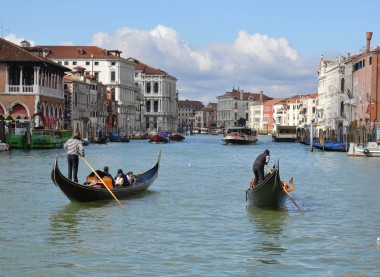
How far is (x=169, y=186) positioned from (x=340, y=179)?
564 cm

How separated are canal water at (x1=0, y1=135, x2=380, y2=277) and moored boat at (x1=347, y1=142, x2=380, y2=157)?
55.0 feet

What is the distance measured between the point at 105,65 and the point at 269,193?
266 ft

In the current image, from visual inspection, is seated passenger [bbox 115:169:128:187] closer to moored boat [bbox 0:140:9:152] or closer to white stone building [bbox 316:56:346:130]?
moored boat [bbox 0:140:9:152]

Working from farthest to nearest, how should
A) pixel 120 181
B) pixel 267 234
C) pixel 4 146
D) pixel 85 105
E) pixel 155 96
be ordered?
1. pixel 155 96
2. pixel 85 105
3. pixel 4 146
4. pixel 120 181
5. pixel 267 234

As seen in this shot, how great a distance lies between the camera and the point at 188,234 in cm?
1181

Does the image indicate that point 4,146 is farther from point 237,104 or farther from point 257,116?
point 237,104

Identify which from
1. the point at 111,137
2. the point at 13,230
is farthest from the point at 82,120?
the point at 13,230

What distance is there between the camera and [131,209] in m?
14.8

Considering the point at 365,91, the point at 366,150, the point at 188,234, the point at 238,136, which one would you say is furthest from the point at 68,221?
the point at 238,136

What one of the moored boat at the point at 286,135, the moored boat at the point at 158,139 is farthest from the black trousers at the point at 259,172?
the moored boat at the point at 286,135

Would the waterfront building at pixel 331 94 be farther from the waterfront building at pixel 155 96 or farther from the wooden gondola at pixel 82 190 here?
A: the wooden gondola at pixel 82 190

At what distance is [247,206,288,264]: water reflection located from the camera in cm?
1021

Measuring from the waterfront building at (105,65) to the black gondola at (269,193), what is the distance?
7593cm

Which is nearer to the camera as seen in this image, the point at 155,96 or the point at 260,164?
the point at 260,164
